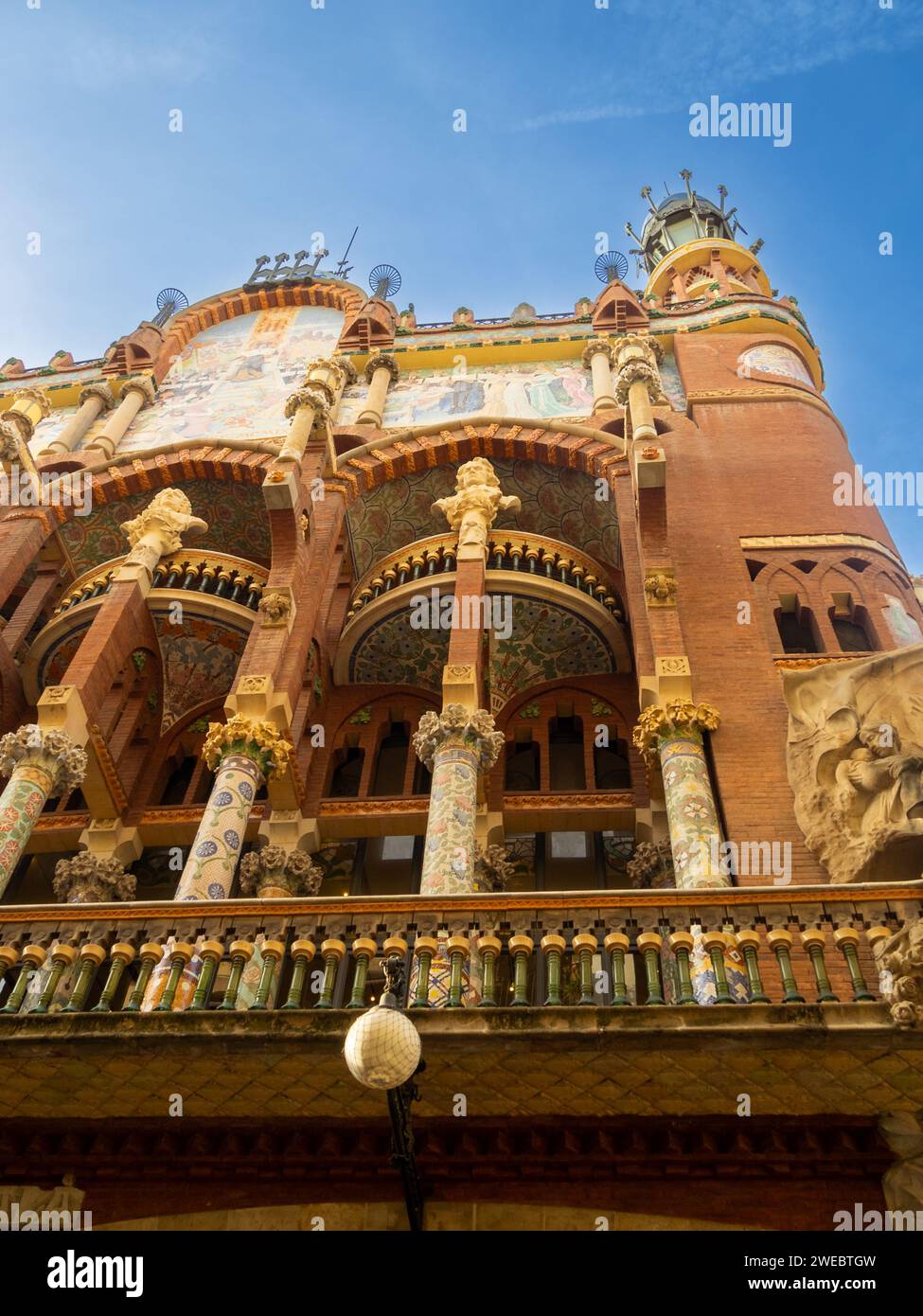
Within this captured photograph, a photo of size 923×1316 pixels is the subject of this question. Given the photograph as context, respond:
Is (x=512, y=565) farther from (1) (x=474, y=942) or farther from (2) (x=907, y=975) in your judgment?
(2) (x=907, y=975)

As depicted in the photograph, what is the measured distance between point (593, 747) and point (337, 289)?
14.4 metres

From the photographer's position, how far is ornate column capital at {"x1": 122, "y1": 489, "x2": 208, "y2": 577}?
51.8 feet

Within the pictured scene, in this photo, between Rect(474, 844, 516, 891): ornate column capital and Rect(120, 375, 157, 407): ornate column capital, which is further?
Rect(120, 375, 157, 407): ornate column capital

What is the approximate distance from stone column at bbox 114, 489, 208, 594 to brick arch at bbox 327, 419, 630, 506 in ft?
6.90

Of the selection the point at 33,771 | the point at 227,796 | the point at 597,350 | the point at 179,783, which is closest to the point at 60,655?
the point at 179,783

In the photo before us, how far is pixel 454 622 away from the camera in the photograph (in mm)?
13703

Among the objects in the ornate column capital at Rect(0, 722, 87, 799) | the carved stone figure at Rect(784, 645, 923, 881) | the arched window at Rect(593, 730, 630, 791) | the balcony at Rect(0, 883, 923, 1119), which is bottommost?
the balcony at Rect(0, 883, 923, 1119)

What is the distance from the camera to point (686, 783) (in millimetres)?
11414

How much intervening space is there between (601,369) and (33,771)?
39.7 ft

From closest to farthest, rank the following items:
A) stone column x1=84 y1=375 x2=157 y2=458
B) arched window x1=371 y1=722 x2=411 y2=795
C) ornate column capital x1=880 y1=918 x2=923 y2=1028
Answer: ornate column capital x1=880 y1=918 x2=923 y2=1028 → arched window x1=371 y1=722 x2=411 y2=795 → stone column x1=84 y1=375 x2=157 y2=458

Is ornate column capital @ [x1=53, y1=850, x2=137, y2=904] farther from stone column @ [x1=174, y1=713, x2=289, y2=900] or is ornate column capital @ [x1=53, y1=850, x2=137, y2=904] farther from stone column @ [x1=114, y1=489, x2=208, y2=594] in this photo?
stone column @ [x1=114, y1=489, x2=208, y2=594]

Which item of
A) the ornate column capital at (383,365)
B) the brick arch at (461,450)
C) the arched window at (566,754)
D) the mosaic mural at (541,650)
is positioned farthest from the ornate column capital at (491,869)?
the ornate column capital at (383,365)

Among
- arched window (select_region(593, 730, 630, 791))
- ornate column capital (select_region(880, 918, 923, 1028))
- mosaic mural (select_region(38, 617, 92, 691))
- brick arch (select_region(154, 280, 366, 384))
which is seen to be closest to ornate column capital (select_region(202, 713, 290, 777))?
arched window (select_region(593, 730, 630, 791))
